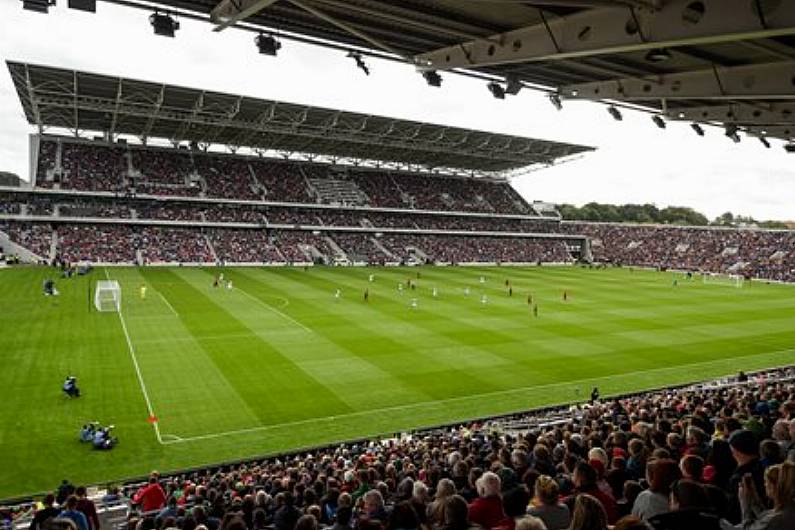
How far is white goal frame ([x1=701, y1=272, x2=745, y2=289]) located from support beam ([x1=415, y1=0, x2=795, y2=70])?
56.3 meters

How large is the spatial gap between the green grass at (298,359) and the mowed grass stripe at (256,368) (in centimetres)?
9

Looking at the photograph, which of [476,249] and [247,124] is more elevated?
[247,124]

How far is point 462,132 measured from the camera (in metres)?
63.7

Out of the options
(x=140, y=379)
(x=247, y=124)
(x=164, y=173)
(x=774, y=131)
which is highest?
(x=247, y=124)

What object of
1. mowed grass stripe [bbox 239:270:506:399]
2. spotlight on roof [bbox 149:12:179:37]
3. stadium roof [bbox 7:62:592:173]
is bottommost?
mowed grass stripe [bbox 239:270:506:399]

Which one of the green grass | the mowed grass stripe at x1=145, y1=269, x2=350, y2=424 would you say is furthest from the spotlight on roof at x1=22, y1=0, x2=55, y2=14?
the mowed grass stripe at x1=145, y1=269, x2=350, y2=424

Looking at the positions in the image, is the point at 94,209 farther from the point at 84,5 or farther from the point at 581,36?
the point at 581,36

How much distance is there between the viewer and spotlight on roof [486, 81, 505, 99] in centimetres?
1292

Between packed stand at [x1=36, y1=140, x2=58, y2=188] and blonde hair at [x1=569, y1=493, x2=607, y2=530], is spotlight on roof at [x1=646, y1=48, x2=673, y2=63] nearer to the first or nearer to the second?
blonde hair at [x1=569, y1=493, x2=607, y2=530]

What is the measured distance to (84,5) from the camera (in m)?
8.72

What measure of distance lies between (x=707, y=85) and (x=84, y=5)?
1108 cm

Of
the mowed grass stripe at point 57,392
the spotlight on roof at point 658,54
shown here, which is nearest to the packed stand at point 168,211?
the mowed grass stripe at point 57,392

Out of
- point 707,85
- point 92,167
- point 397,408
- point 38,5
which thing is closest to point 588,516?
point 38,5

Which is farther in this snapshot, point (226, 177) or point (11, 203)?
point (226, 177)
